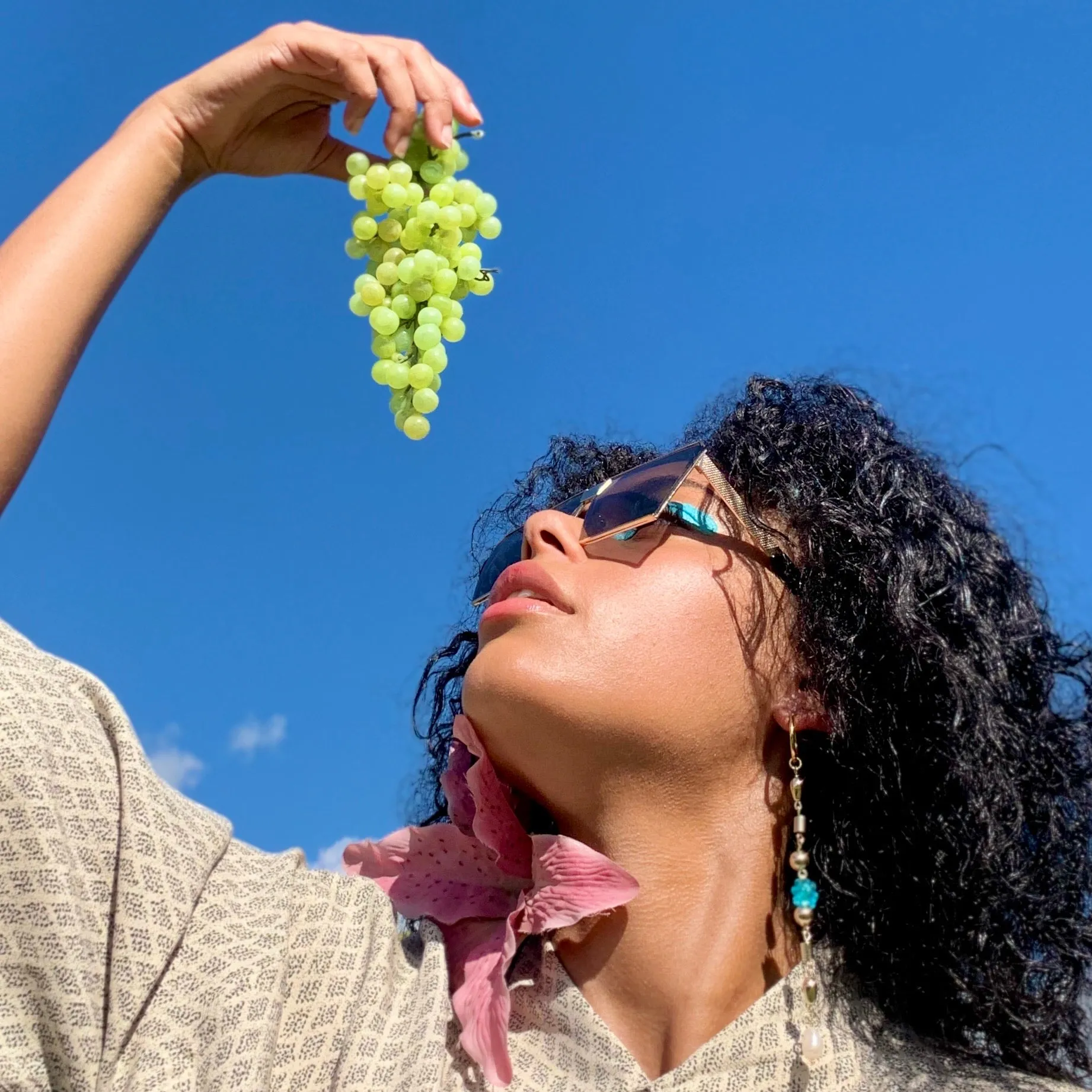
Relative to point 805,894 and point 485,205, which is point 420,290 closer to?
point 485,205

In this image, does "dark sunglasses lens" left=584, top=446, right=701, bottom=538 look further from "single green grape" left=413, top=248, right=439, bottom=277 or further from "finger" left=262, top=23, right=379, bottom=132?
"finger" left=262, top=23, right=379, bottom=132

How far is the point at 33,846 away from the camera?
1.97m

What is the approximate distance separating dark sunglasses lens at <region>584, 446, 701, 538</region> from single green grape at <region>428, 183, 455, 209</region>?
1.02 m

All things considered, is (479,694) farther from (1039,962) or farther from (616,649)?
(1039,962)

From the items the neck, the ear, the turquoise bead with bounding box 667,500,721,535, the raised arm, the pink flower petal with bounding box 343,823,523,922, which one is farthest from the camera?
the turquoise bead with bounding box 667,500,721,535

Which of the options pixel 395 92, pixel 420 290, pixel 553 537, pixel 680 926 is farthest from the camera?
pixel 553 537

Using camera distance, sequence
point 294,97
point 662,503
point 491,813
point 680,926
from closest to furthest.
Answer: point 294,97 < point 680,926 < point 491,813 < point 662,503

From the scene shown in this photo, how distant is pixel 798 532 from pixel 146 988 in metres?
2.03

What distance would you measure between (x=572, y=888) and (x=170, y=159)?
181cm

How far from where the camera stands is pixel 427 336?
2.38 metres

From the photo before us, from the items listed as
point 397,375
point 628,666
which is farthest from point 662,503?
point 397,375

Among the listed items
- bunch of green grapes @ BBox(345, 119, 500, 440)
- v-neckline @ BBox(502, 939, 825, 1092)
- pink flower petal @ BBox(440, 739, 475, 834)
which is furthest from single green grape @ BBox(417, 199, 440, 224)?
v-neckline @ BBox(502, 939, 825, 1092)

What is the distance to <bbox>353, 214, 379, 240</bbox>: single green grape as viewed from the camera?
8.01ft

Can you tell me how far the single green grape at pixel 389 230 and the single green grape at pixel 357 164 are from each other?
113 mm
